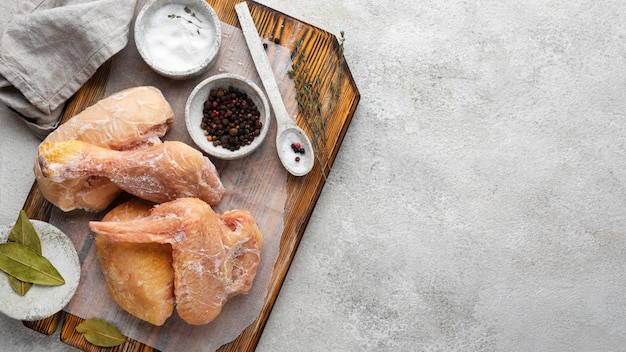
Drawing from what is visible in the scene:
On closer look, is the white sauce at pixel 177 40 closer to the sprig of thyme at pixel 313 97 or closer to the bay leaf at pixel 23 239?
the sprig of thyme at pixel 313 97

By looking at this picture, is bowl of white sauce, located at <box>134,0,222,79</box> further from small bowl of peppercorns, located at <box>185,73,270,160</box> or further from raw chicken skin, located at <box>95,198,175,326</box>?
raw chicken skin, located at <box>95,198,175,326</box>

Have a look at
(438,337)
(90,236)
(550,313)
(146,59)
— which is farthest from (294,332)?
(146,59)

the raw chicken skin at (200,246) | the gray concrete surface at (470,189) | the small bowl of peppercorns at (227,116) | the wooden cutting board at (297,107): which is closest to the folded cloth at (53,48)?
the wooden cutting board at (297,107)

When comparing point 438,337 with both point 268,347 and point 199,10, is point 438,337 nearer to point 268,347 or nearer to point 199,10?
point 268,347

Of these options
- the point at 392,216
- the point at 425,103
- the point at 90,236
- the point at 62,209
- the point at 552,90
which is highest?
the point at 552,90

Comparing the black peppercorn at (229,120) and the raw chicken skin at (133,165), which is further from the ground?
the black peppercorn at (229,120)
